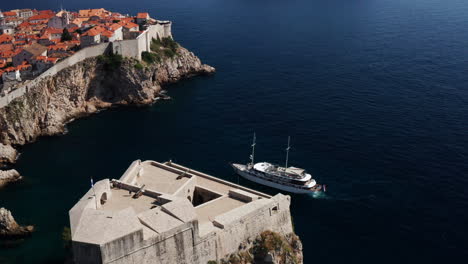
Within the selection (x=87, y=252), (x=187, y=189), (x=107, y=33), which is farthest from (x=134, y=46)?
(x=87, y=252)

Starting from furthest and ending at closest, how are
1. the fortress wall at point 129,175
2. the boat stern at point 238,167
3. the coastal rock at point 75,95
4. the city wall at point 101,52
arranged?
the city wall at point 101,52
the coastal rock at point 75,95
the boat stern at point 238,167
the fortress wall at point 129,175

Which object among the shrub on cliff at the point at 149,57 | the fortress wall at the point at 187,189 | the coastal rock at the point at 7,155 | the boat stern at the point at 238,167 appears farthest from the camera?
the shrub on cliff at the point at 149,57

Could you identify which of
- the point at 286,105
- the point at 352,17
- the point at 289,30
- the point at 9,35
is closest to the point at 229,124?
the point at 286,105

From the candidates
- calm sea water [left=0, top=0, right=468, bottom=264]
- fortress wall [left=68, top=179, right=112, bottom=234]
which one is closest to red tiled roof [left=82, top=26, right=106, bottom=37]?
calm sea water [left=0, top=0, right=468, bottom=264]

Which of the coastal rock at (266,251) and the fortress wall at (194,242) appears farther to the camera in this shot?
the coastal rock at (266,251)

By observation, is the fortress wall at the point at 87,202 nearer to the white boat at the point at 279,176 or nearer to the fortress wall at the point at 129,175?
the fortress wall at the point at 129,175

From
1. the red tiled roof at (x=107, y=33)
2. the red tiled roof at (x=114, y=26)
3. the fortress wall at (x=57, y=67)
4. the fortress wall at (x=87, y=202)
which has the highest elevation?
the red tiled roof at (x=114, y=26)

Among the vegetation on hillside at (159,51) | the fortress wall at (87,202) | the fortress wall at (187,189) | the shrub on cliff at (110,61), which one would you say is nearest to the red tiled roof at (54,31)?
the shrub on cliff at (110,61)
